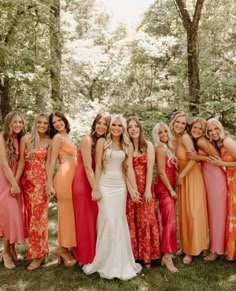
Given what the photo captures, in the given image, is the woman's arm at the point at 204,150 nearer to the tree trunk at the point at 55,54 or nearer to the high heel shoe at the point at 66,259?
the high heel shoe at the point at 66,259

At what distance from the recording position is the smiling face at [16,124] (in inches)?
202

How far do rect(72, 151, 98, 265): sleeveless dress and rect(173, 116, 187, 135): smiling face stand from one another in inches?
56.7

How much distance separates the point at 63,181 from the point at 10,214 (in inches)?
35.9

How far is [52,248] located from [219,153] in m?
3.09

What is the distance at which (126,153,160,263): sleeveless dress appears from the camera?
502cm

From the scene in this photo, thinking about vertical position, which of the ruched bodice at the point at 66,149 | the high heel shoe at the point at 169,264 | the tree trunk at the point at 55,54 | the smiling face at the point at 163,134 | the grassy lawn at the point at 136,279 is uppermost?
the tree trunk at the point at 55,54

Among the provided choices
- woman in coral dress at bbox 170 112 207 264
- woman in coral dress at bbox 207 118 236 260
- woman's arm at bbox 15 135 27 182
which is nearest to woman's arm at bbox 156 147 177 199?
woman in coral dress at bbox 170 112 207 264

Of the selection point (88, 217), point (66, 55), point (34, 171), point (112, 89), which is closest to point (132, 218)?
point (88, 217)

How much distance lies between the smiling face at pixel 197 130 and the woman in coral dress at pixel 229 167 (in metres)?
0.10

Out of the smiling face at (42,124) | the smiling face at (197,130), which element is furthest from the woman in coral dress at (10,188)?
the smiling face at (197,130)

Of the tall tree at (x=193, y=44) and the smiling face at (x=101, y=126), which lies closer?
the smiling face at (x=101, y=126)

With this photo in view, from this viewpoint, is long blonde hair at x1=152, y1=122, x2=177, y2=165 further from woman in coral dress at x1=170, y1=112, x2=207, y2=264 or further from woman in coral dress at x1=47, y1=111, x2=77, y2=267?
woman in coral dress at x1=47, y1=111, x2=77, y2=267

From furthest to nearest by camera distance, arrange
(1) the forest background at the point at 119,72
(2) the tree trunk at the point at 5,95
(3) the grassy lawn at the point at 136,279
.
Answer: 1. (2) the tree trunk at the point at 5,95
2. (1) the forest background at the point at 119,72
3. (3) the grassy lawn at the point at 136,279

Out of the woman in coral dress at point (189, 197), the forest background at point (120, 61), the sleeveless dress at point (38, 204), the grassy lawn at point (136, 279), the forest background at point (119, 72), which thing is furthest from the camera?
the forest background at point (120, 61)
